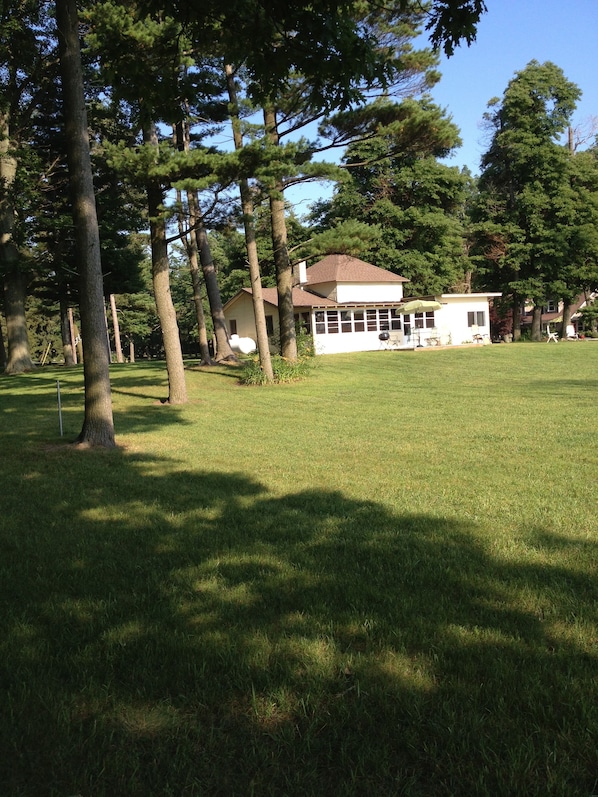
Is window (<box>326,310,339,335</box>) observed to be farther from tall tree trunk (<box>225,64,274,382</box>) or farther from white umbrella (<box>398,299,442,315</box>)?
tall tree trunk (<box>225,64,274,382</box>)

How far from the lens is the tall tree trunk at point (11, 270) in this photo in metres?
22.3

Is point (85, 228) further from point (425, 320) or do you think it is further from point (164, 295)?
point (425, 320)

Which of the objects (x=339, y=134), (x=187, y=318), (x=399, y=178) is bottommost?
(x=187, y=318)

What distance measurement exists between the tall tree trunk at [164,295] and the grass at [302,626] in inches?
255

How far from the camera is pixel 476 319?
3809 cm

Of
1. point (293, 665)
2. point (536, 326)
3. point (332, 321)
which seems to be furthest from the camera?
point (536, 326)

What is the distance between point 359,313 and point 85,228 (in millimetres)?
26585

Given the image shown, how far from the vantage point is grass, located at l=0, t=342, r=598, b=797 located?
2.18m

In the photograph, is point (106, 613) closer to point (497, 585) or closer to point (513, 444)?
point (497, 585)

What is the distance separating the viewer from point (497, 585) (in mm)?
3594

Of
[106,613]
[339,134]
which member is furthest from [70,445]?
[339,134]

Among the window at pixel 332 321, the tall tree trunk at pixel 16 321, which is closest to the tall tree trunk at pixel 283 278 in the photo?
the tall tree trunk at pixel 16 321

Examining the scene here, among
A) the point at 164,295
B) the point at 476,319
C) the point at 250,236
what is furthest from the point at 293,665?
the point at 476,319

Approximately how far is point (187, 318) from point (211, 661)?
48.2 metres
